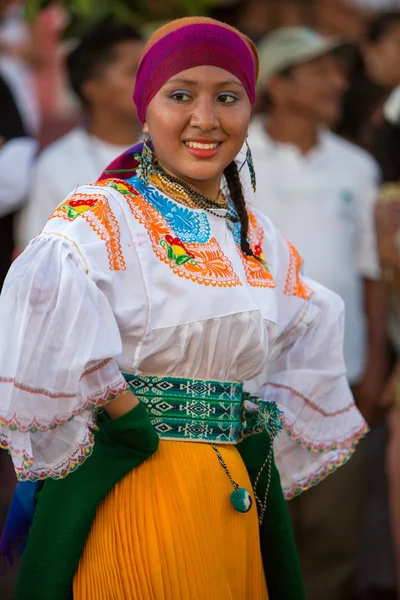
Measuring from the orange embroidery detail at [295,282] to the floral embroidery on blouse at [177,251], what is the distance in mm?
324

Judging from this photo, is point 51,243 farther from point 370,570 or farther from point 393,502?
point 370,570

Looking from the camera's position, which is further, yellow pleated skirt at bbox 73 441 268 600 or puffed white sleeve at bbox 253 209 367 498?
puffed white sleeve at bbox 253 209 367 498

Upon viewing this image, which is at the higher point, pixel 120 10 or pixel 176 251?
pixel 120 10

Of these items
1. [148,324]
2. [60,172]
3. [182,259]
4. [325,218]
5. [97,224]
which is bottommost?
[325,218]

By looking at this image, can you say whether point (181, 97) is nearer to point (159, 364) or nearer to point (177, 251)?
point (177, 251)

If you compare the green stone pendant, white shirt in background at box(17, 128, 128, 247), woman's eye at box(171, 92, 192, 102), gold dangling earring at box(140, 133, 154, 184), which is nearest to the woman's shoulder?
gold dangling earring at box(140, 133, 154, 184)

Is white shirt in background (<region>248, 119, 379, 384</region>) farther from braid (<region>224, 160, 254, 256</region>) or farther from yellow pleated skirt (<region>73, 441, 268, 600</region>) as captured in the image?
yellow pleated skirt (<region>73, 441, 268, 600</region>)

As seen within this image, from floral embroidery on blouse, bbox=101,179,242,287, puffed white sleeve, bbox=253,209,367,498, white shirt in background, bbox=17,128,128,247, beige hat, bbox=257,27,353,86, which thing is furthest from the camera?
beige hat, bbox=257,27,353,86

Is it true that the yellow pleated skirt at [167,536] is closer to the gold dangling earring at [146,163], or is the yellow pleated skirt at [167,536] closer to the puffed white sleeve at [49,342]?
the puffed white sleeve at [49,342]

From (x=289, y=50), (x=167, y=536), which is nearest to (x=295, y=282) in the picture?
(x=167, y=536)

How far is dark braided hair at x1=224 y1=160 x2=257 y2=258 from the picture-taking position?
9.77 ft

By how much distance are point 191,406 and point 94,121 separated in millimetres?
2822

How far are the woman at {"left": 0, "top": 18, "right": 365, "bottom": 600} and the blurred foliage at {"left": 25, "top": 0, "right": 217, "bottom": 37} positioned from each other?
2.89 metres

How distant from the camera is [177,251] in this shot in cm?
272
